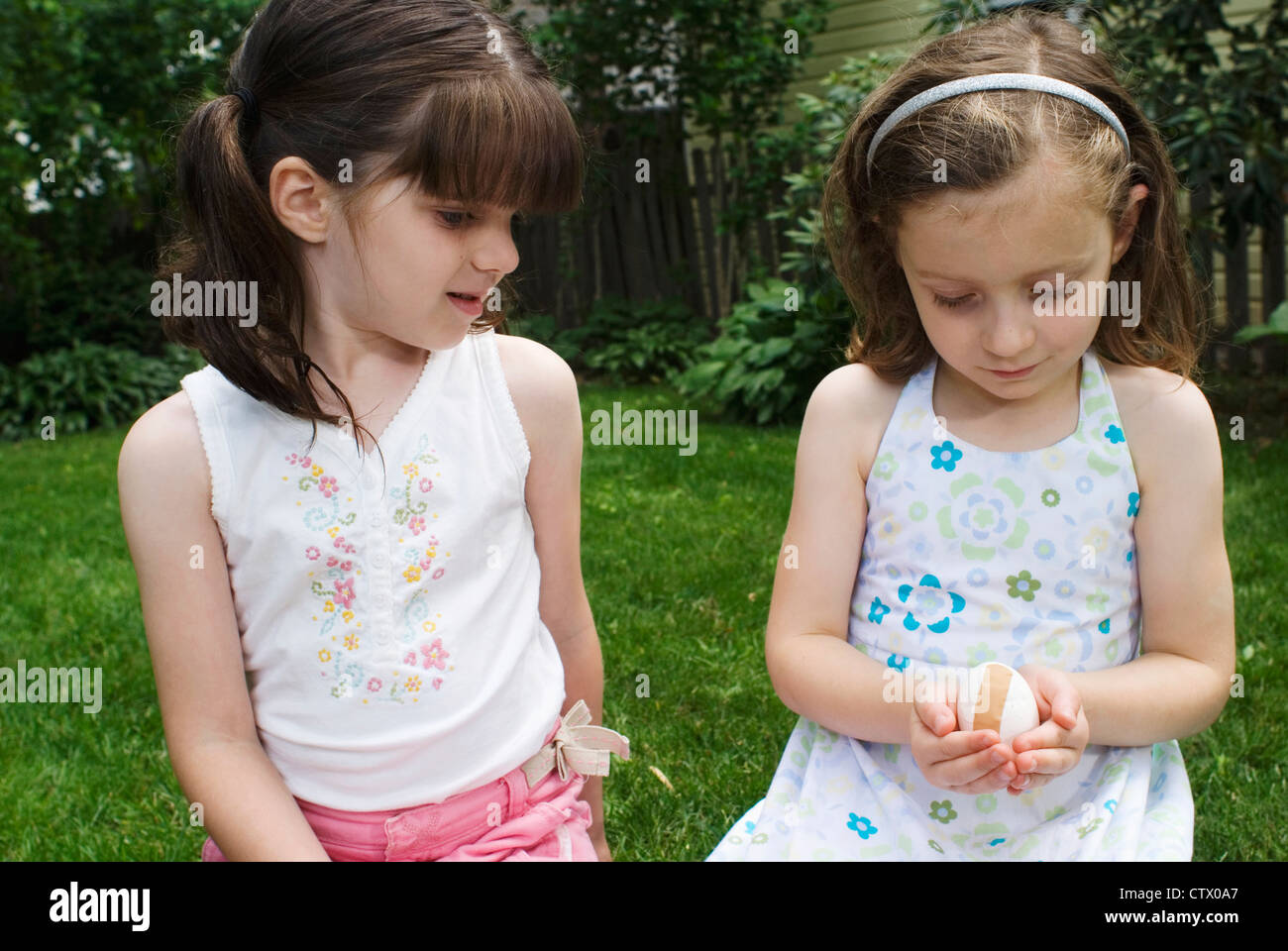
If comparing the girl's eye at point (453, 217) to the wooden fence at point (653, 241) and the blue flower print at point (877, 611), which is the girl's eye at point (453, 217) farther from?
the wooden fence at point (653, 241)

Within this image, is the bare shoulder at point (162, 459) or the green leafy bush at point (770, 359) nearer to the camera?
the bare shoulder at point (162, 459)

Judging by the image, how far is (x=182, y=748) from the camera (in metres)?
1.96

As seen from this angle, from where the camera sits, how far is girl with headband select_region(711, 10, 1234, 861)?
1767 mm

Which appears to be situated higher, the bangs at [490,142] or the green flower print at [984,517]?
the bangs at [490,142]

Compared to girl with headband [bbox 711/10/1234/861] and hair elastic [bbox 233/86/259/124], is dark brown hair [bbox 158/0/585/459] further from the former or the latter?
girl with headband [bbox 711/10/1234/861]

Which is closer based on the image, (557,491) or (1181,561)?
(1181,561)

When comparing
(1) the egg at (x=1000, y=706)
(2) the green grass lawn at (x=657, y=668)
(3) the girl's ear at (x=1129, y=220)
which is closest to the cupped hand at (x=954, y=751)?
(1) the egg at (x=1000, y=706)

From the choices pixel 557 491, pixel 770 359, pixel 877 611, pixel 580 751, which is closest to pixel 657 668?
pixel 580 751

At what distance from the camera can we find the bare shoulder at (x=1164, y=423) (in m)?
1.91

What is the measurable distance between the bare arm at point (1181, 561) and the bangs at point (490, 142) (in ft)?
3.37

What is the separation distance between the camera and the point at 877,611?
2.03 meters

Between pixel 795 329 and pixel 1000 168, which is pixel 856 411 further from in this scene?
pixel 795 329

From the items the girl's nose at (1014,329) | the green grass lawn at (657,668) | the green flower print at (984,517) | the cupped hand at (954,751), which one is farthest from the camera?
the green grass lawn at (657,668)

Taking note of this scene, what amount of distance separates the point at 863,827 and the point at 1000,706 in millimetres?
408
